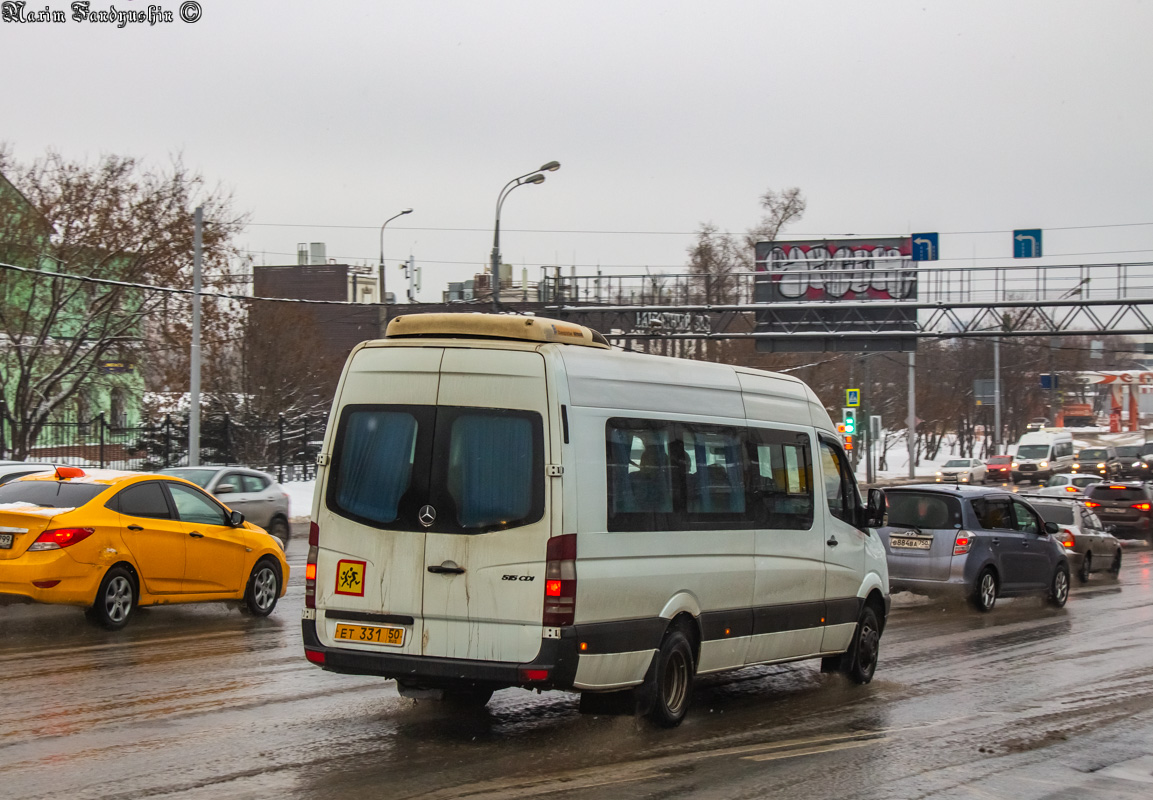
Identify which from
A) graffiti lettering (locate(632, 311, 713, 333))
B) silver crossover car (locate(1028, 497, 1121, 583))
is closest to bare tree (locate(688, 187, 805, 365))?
graffiti lettering (locate(632, 311, 713, 333))

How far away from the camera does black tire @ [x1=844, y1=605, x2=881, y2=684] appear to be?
1040 cm

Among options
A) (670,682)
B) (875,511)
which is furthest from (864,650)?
(670,682)

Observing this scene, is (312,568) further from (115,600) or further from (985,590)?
(985,590)

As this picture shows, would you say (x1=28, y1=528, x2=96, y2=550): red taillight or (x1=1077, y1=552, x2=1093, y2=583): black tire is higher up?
(x1=28, y1=528, x2=96, y2=550): red taillight

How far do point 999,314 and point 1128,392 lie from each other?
87485 mm

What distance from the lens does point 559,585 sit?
717 cm

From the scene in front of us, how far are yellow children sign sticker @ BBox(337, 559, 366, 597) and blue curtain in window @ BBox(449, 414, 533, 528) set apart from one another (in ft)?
2.29

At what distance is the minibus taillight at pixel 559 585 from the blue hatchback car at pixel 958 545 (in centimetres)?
983

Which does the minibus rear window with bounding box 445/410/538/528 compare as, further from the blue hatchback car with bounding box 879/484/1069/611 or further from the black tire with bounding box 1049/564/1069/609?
the black tire with bounding box 1049/564/1069/609

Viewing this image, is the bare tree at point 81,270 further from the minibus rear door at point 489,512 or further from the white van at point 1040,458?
the white van at point 1040,458

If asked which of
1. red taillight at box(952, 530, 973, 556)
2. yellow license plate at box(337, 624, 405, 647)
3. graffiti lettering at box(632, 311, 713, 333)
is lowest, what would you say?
red taillight at box(952, 530, 973, 556)

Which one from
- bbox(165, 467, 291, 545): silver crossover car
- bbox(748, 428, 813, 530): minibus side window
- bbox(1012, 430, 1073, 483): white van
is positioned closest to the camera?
bbox(748, 428, 813, 530): minibus side window

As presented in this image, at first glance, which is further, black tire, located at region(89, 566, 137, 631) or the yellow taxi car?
black tire, located at region(89, 566, 137, 631)

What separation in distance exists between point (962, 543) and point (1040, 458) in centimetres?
4985
